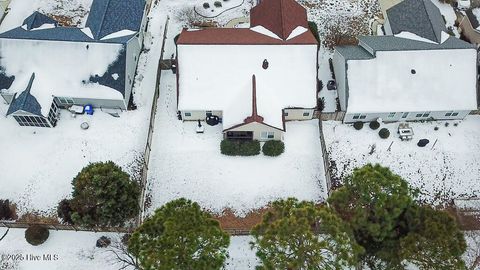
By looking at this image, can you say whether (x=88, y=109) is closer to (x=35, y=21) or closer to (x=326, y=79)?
(x=35, y=21)

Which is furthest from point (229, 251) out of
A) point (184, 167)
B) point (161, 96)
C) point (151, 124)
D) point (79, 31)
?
point (79, 31)

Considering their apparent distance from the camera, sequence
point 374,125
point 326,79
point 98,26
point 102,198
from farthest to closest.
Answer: point 326,79 < point 98,26 < point 374,125 < point 102,198

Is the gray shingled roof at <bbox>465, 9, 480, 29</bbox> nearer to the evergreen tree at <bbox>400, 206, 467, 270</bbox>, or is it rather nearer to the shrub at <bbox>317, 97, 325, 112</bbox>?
the shrub at <bbox>317, 97, 325, 112</bbox>

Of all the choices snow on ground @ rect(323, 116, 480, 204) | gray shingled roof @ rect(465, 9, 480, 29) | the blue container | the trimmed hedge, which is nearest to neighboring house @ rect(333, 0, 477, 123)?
snow on ground @ rect(323, 116, 480, 204)

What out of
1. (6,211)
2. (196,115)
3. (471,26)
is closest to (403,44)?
(471,26)

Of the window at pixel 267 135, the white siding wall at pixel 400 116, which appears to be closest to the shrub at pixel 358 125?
the white siding wall at pixel 400 116

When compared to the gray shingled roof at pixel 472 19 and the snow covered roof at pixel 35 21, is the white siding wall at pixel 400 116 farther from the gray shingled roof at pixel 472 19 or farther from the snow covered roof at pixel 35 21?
the snow covered roof at pixel 35 21
